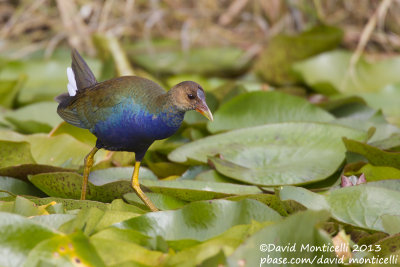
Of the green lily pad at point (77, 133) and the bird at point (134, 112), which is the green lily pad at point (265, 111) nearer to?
the green lily pad at point (77, 133)

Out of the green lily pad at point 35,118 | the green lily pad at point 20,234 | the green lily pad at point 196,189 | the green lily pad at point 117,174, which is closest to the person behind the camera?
the green lily pad at point 20,234

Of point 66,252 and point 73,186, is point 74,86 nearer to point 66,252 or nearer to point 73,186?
point 73,186

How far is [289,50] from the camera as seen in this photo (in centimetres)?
415

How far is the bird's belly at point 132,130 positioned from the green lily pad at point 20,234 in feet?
1.94

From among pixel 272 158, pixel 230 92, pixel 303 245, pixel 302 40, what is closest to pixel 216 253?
pixel 303 245

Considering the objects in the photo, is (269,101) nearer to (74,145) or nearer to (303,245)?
(74,145)

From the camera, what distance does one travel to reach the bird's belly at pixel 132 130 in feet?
6.60

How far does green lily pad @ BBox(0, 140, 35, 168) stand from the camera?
2.32 metres

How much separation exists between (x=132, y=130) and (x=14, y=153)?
59 cm

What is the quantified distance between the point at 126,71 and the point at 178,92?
6.37ft

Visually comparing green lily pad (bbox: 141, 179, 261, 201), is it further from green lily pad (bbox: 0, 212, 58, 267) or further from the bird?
green lily pad (bbox: 0, 212, 58, 267)

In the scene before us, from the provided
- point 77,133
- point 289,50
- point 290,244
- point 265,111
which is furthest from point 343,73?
point 290,244

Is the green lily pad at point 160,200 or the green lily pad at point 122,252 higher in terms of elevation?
the green lily pad at point 122,252

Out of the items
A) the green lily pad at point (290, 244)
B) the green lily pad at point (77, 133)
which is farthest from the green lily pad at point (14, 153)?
the green lily pad at point (290, 244)
